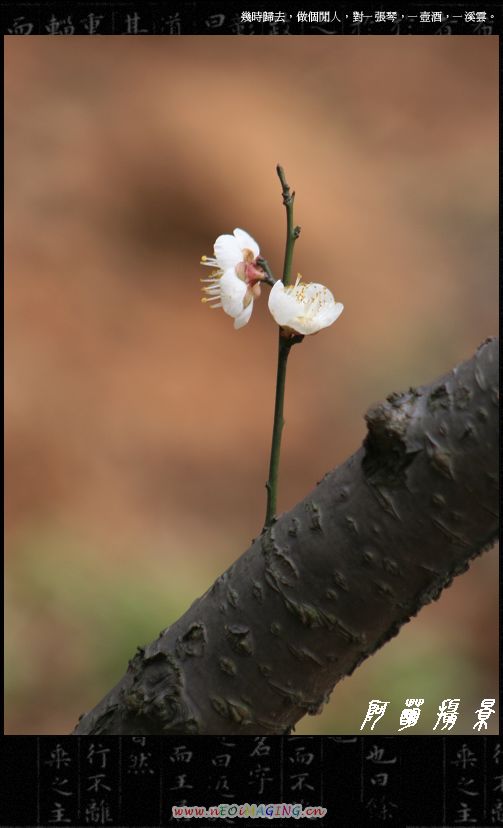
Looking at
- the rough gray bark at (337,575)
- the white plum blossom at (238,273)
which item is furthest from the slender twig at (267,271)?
the rough gray bark at (337,575)

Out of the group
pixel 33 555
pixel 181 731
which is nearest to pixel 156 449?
pixel 33 555

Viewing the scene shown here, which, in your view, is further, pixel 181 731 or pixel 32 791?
pixel 32 791

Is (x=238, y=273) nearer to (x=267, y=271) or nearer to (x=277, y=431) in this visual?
(x=267, y=271)

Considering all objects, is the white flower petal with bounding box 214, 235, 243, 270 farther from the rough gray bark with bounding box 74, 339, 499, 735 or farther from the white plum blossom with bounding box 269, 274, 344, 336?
the rough gray bark with bounding box 74, 339, 499, 735

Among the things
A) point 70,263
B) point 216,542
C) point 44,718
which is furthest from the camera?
point 70,263

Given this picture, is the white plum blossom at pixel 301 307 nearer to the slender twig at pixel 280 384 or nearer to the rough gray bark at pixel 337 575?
the slender twig at pixel 280 384

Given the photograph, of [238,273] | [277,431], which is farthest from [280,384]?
[238,273]

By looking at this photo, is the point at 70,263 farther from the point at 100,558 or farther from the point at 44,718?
the point at 44,718

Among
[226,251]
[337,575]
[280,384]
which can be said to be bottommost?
[337,575]
